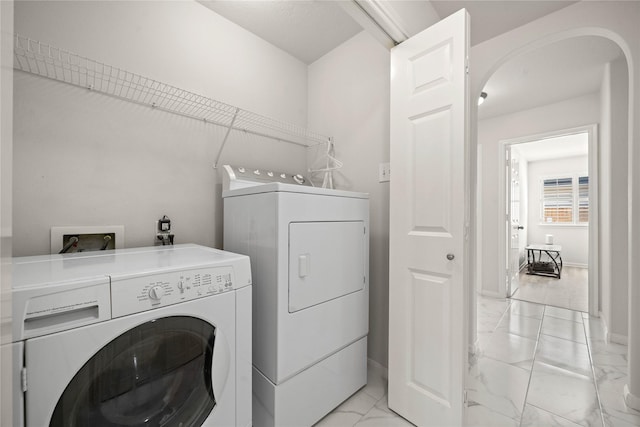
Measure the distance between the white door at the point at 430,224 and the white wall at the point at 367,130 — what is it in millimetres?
327

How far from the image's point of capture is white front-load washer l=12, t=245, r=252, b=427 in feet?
2.20

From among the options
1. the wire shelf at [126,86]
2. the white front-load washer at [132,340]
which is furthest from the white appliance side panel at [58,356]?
the wire shelf at [126,86]

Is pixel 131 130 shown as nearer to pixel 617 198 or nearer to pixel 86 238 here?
pixel 86 238

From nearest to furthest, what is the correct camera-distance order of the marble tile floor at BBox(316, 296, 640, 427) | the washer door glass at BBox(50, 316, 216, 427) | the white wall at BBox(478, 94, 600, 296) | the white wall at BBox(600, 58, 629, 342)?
the washer door glass at BBox(50, 316, 216, 427)
the marble tile floor at BBox(316, 296, 640, 427)
the white wall at BBox(600, 58, 629, 342)
the white wall at BBox(478, 94, 600, 296)

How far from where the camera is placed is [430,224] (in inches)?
54.0

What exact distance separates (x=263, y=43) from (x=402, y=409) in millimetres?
2661

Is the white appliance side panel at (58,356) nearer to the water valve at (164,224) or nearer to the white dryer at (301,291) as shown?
the white dryer at (301,291)

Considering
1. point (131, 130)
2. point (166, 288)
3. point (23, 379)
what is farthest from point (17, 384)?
point (131, 130)

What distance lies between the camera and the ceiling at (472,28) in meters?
1.62

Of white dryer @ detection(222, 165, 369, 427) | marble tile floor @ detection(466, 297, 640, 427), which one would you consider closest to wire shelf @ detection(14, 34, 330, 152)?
white dryer @ detection(222, 165, 369, 427)

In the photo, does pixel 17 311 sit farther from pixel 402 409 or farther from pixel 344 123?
pixel 344 123

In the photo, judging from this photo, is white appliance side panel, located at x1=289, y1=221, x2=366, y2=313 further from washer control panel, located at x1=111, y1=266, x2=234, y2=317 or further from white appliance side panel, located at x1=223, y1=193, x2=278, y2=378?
washer control panel, located at x1=111, y1=266, x2=234, y2=317

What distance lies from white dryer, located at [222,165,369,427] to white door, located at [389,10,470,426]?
0.84ft

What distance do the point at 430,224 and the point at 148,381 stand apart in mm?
1349
